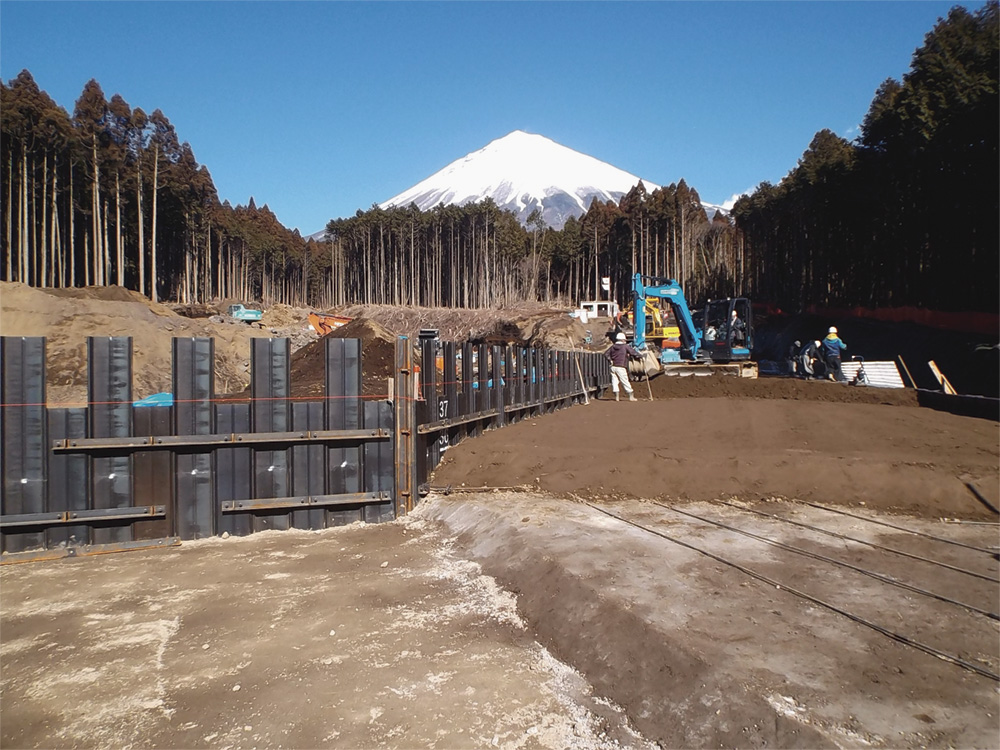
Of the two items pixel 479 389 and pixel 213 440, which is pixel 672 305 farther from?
pixel 213 440

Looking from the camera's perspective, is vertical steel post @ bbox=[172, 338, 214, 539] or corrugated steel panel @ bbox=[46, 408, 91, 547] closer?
corrugated steel panel @ bbox=[46, 408, 91, 547]

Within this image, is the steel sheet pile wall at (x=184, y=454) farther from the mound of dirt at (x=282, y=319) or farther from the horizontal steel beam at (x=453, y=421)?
the mound of dirt at (x=282, y=319)

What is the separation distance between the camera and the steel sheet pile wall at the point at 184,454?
731 cm

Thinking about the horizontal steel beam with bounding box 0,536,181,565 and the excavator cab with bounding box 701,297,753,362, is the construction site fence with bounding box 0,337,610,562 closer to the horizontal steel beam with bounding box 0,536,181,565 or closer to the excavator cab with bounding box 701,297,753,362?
the horizontal steel beam with bounding box 0,536,181,565

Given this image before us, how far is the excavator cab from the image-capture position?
2712 cm

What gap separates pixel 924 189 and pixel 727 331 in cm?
1705

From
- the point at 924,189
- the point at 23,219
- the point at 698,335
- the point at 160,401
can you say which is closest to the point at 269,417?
the point at 160,401

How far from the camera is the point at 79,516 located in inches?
290

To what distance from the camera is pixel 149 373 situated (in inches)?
842

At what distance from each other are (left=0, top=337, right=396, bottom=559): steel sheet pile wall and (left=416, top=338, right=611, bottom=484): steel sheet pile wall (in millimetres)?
1087

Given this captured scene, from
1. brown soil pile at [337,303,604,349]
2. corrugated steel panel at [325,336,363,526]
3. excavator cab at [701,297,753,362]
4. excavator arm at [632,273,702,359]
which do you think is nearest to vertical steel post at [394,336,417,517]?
corrugated steel panel at [325,336,363,526]

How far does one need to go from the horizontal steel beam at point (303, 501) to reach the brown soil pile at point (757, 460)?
1.28m

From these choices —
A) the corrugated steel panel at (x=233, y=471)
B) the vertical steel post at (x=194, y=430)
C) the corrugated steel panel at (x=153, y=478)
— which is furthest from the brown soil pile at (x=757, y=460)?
the corrugated steel panel at (x=153, y=478)

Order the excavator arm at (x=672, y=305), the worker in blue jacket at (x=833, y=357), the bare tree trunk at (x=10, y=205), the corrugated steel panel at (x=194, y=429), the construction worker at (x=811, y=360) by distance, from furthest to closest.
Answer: the bare tree trunk at (x=10, y=205) → the construction worker at (x=811, y=360) → the excavator arm at (x=672, y=305) → the worker in blue jacket at (x=833, y=357) → the corrugated steel panel at (x=194, y=429)
